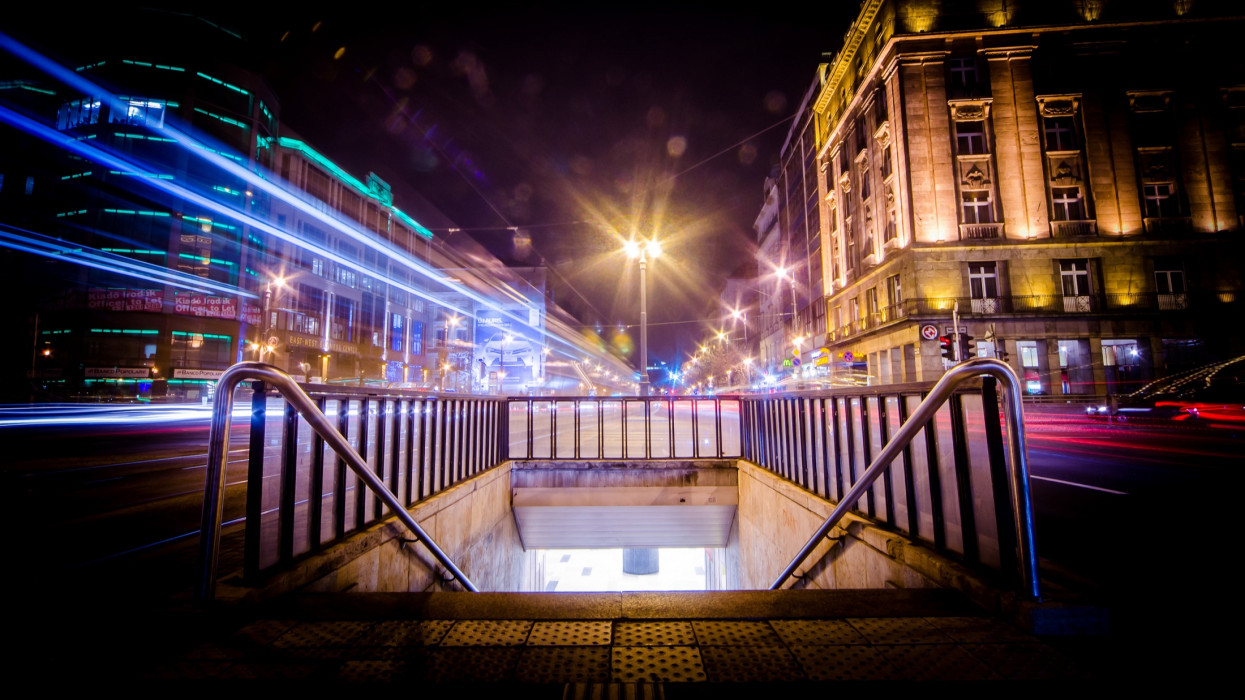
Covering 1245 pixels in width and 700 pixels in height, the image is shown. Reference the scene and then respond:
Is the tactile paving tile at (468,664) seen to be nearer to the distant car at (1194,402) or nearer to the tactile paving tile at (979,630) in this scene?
the tactile paving tile at (979,630)

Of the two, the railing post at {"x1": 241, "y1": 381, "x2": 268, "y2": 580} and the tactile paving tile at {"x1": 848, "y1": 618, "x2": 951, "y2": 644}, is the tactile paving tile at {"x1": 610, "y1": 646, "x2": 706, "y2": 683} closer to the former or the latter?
the tactile paving tile at {"x1": 848, "y1": 618, "x2": 951, "y2": 644}

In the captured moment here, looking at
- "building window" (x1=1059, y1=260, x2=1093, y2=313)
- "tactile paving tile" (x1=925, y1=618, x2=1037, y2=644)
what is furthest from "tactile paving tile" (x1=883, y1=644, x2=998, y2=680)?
"building window" (x1=1059, y1=260, x2=1093, y2=313)

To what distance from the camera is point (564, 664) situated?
2.36m

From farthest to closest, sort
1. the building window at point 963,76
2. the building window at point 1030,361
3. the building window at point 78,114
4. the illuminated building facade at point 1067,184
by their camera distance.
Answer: the building window at point 78,114 < the building window at point 963,76 < the illuminated building facade at point 1067,184 < the building window at point 1030,361

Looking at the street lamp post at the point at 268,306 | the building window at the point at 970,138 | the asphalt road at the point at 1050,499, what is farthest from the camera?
the street lamp post at the point at 268,306

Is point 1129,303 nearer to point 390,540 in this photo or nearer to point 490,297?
point 390,540

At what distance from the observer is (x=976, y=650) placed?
2416mm

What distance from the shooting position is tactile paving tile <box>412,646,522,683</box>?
223 centimetres

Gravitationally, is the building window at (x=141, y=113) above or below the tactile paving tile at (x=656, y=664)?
above

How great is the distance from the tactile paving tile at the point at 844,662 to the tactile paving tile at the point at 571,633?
1012mm

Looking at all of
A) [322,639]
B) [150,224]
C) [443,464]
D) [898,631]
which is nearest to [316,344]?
[150,224]

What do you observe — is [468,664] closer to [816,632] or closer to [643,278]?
[816,632]

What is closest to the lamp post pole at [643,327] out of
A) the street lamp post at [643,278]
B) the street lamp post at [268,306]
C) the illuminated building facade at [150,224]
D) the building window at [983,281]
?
the street lamp post at [643,278]

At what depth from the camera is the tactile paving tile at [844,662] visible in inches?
87.1
